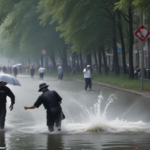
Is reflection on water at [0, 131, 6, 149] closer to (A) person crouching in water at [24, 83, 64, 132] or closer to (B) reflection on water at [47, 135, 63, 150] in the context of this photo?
(B) reflection on water at [47, 135, 63, 150]

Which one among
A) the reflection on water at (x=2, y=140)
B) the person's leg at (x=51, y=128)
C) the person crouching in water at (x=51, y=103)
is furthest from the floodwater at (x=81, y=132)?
the person crouching in water at (x=51, y=103)

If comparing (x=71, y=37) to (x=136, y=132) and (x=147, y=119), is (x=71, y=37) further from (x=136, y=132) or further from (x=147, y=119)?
(x=136, y=132)

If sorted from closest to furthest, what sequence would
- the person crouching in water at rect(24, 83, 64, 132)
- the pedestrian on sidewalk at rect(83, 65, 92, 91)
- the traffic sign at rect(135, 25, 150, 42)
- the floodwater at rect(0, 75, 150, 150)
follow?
the floodwater at rect(0, 75, 150, 150)
the person crouching in water at rect(24, 83, 64, 132)
the traffic sign at rect(135, 25, 150, 42)
the pedestrian on sidewalk at rect(83, 65, 92, 91)

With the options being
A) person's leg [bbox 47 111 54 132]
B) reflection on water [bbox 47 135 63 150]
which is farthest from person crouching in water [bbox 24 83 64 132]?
reflection on water [bbox 47 135 63 150]

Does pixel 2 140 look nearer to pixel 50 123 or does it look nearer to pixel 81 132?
pixel 50 123

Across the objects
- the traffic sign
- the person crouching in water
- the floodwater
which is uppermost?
the traffic sign

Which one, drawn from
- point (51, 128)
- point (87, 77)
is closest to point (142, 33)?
point (87, 77)

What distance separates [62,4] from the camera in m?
31.6

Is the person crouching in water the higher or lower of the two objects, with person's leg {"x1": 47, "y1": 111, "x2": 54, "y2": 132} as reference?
higher

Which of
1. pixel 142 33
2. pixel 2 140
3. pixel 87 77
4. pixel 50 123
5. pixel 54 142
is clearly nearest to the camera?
pixel 54 142

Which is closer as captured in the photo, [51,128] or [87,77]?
[51,128]

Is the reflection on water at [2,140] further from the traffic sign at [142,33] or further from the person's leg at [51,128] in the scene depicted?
the traffic sign at [142,33]

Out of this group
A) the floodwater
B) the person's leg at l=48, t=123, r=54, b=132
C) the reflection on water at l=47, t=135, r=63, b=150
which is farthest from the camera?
the person's leg at l=48, t=123, r=54, b=132

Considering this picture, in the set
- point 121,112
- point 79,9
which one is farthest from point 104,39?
point 121,112
